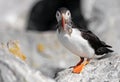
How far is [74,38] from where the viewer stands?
37.1 ft

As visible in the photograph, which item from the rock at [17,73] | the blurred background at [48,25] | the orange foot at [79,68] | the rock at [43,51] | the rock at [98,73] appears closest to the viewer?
the rock at [17,73]

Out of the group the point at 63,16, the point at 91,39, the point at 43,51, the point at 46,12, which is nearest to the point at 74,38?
the point at 63,16

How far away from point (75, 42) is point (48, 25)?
44.8ft

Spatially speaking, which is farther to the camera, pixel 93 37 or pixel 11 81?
pixel 93 37

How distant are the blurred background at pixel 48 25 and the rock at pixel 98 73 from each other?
1020 millimetres

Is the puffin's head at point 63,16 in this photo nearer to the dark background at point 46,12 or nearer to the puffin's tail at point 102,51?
the puffin's tail at point 102,51

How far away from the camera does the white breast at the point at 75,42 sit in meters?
11.3

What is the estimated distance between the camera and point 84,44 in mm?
11609

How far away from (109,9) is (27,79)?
1227 centimetres

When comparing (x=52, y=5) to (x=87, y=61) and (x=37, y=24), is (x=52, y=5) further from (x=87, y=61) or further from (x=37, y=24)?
(x=87, y=61)

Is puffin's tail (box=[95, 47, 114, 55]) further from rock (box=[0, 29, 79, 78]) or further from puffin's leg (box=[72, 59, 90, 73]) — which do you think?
rock (box=[0, 29, 79, 78])

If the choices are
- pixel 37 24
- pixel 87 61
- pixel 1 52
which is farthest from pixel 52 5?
pixel 1 52

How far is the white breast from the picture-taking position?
11266mm

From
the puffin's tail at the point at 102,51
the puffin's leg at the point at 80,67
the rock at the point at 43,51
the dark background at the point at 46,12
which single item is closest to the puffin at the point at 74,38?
the puffin's leg at the point at 80,67
